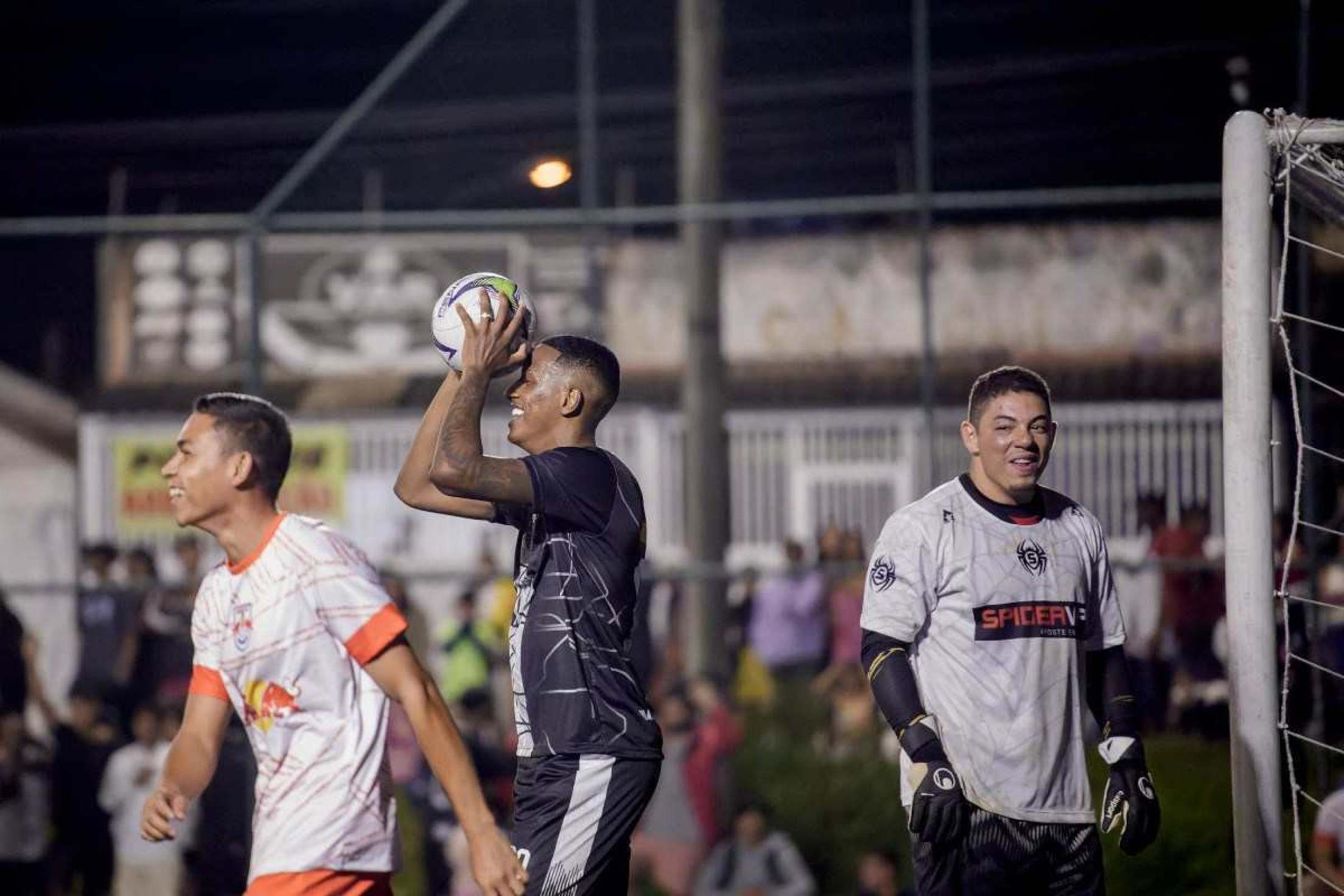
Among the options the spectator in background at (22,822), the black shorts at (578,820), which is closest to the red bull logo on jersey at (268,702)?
the black shorts at (578,820)

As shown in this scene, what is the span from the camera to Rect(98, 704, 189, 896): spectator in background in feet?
33.1

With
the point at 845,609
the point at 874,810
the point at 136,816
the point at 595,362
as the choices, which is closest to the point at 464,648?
the point at 136,816

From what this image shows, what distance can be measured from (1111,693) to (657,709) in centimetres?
495

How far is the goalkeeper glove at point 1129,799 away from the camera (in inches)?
199

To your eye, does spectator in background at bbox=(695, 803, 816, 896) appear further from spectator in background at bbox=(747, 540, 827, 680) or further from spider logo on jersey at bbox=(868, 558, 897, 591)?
spider logo on jersey at bbox=(868, 558, 897, 591)

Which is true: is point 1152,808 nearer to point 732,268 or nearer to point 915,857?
point 915,857

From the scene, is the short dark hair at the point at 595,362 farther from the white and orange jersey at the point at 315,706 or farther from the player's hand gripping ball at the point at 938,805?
the player's hand gripping ball at the point at 938,805

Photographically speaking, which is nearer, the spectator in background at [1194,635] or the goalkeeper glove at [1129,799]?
the goalkeeper glove at [1129,799]

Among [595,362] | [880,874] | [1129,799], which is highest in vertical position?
[595,362]

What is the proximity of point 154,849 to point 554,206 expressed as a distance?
409cm

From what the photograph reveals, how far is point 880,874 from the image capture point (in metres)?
9.39

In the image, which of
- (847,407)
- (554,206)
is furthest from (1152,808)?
(847,407)

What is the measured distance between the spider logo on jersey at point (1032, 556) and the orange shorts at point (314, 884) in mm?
1911

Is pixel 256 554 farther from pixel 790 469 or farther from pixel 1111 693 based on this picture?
pixel 790 469
